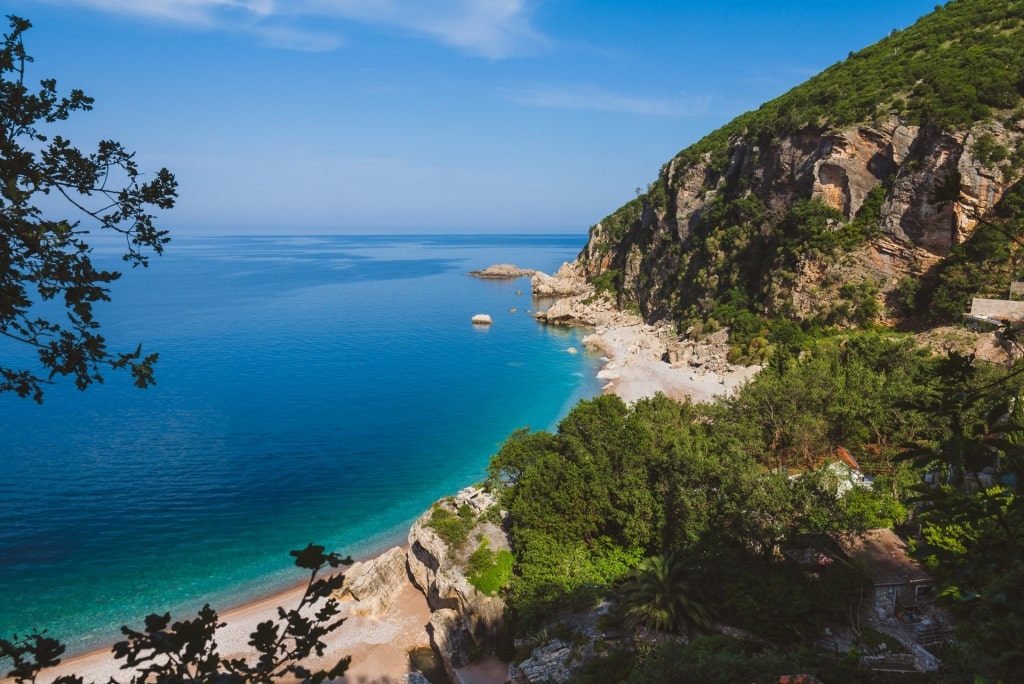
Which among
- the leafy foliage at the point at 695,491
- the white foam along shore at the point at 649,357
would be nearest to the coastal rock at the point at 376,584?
the leafy foliage at the point at 695,491

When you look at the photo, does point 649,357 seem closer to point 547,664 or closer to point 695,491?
point 695,491

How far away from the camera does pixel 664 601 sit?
15.7 metres

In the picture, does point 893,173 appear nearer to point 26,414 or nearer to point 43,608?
point 43,608

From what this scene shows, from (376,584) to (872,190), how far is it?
1816 inches

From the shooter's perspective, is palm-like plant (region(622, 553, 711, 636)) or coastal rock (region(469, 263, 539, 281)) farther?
coastal rock (region(469, 263, 539, 281))

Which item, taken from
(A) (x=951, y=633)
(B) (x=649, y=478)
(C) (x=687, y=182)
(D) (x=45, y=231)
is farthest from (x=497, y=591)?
(C) (x=687, y=182)

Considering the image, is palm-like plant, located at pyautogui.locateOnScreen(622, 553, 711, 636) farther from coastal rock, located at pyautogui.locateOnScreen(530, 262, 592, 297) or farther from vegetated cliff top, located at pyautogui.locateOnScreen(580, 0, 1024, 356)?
coastal rock, located at pyautogui.locateOnScreen(530, 262, 592, 297)

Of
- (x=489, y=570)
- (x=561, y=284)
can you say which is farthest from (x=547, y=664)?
(x=561, y=284)

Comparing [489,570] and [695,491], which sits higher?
[695,491]

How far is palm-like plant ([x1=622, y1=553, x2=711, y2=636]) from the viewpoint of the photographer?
15539 millimetres

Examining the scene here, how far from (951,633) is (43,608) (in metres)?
Answer: 29.5

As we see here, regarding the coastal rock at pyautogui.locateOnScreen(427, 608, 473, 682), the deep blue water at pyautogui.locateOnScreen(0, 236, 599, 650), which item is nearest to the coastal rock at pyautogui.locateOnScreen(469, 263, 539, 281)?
the deep blue water at pyautogui.locateOnScreen(0, 236, 599, 650)

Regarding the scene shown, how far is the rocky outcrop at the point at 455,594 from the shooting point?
18.4m

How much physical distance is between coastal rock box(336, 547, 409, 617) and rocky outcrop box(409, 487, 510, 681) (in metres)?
0.65
